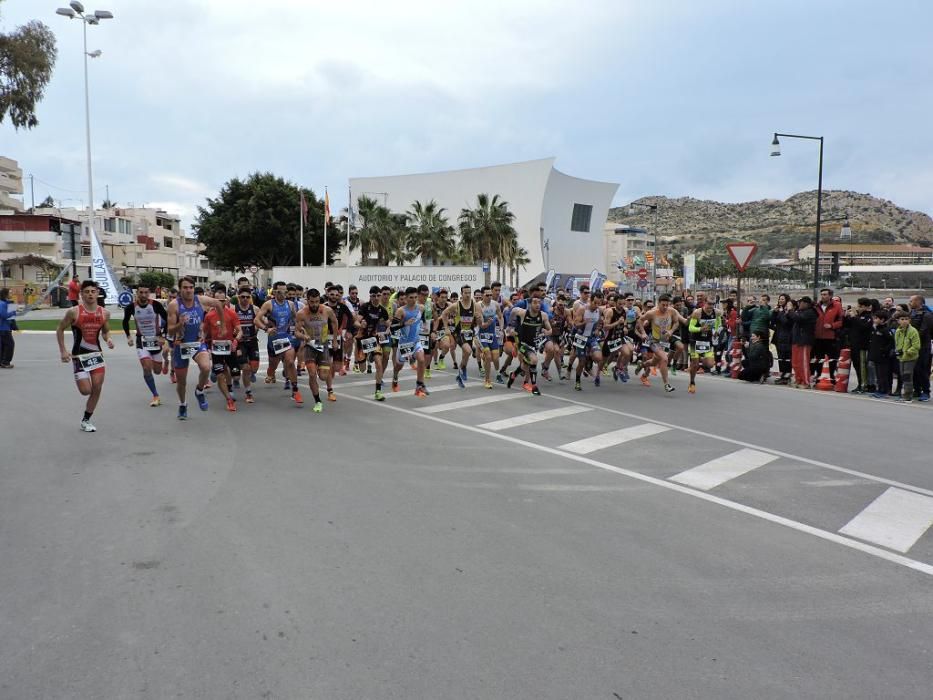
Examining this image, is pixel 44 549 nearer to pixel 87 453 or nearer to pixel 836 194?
pixel 87 453

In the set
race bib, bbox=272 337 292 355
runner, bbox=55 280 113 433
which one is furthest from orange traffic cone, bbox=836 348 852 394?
runner, bbox=55 280 113 433

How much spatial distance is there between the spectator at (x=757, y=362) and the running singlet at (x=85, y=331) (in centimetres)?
1281

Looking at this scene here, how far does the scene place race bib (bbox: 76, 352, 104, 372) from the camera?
8914 millimetres

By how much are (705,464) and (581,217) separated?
94132mm

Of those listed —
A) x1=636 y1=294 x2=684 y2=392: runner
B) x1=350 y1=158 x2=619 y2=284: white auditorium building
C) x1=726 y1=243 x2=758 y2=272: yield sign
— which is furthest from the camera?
x1=350 y1=158 x2=619 y2=284: white auditorium building

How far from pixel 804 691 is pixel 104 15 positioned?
3540 centimetres

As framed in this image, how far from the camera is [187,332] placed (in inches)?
400

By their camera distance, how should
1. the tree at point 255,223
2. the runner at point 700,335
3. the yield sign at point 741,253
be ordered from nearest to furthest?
the runner at point 700,335, the yield sign at point 741,253, the tree at point 255,223

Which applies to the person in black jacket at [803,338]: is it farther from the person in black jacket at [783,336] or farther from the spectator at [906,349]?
the spectator at [906,349]

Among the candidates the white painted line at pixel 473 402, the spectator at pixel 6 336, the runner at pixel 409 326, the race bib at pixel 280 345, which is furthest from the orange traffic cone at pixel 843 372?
the spectator at pixel 6 336

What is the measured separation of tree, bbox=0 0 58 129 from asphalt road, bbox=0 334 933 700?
2882 cm

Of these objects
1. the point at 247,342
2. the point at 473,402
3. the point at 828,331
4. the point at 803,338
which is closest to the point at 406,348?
the point at 473,402

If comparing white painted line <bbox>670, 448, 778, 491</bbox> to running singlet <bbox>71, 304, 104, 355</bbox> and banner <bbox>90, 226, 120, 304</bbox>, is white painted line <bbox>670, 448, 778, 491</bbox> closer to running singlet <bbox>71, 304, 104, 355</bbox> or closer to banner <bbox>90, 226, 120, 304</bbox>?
running singlet <bbox>71, 304, 104, 355</bbox>

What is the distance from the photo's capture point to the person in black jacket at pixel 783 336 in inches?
605
